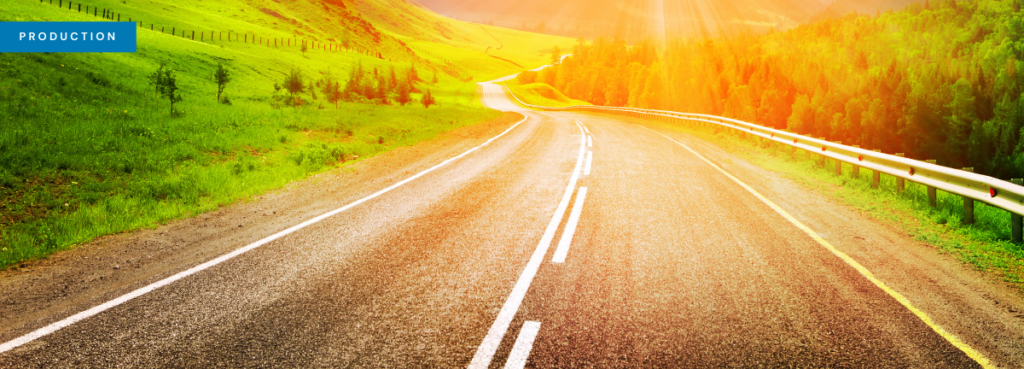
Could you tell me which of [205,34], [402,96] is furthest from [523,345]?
[205,34]

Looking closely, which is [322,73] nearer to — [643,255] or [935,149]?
[643,255]

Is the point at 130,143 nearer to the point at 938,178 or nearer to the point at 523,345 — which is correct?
the point at 523,345

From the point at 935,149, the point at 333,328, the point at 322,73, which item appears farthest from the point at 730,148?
the point at 935,149

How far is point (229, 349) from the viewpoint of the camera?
326cm

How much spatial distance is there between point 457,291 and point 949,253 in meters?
5.84

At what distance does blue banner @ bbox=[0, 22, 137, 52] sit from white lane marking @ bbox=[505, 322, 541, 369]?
26.4 metres

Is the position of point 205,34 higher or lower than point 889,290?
higher

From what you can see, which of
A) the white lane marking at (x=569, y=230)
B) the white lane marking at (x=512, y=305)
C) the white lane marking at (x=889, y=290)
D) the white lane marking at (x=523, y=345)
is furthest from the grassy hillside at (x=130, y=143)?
the white lane marking at (x=889, y=290)

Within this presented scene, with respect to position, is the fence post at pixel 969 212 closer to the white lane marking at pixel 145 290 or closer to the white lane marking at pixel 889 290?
the white lane marking at pixel 889 290

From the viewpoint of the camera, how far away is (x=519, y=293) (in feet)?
13.5

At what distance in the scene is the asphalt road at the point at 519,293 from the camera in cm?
321

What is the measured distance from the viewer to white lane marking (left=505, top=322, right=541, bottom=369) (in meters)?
3.01

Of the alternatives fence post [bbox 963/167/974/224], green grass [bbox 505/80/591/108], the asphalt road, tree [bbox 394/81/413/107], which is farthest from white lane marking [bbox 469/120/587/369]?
green grass [bbox 505/80/591/108]

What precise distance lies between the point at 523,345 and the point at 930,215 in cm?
747
